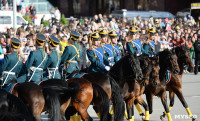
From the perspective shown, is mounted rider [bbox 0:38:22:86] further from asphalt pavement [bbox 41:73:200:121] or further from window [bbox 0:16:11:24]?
window [bbox 0:16:11:24]

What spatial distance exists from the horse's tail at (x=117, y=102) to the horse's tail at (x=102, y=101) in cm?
31

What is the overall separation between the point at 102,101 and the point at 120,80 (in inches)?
49.4

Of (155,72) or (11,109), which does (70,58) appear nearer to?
(155,72)

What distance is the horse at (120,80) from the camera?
8.73 m

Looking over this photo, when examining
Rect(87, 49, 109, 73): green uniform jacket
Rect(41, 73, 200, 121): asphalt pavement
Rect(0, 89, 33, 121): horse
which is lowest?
Rect(41, 73, 200, 121): asphalt pavement

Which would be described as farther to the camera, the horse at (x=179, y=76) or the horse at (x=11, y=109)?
the horse at (x=179, y=76)

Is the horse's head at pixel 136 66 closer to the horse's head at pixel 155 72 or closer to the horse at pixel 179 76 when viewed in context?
the horse's head at pixel 155 72

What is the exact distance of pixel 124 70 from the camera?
30.7ft

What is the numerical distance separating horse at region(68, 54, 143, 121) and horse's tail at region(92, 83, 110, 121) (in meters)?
0.34

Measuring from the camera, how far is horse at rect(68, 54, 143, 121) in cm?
873

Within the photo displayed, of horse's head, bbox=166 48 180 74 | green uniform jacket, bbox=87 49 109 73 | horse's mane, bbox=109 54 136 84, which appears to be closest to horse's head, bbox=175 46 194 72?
horse's head, bbox=166 48 180 74

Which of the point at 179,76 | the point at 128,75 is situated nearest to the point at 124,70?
the point at 128,75

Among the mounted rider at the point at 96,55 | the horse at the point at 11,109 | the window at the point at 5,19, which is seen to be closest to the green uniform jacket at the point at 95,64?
the mounted rider at the point at 96,55

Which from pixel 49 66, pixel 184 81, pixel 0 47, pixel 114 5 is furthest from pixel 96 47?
pixel 114 5
